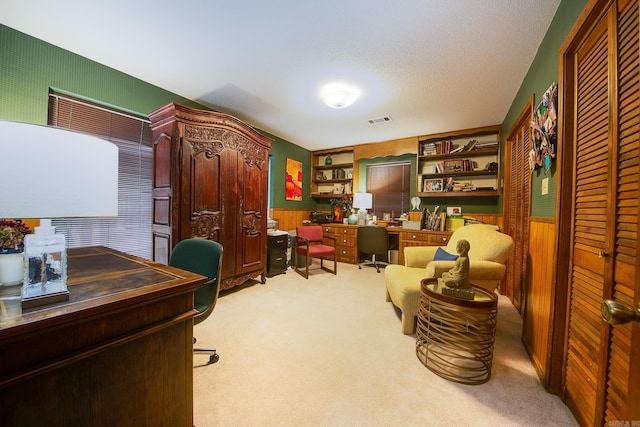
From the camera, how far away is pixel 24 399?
2.02ft

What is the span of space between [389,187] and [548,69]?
307cm

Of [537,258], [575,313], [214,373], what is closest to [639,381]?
[575,313]

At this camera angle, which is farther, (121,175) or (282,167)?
(282,167)

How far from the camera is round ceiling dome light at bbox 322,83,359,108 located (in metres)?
2.54

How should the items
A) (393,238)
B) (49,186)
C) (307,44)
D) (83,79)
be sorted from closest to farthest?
(49,186), (307,44), (83,79), (393,238)

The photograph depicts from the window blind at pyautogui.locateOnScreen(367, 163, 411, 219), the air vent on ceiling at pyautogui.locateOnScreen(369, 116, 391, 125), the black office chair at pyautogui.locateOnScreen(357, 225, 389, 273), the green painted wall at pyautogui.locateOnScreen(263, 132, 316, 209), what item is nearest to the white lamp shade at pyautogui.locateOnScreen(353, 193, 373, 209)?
the window blind at pyautogui.locateOnScreen(367, 163, 411, 219)

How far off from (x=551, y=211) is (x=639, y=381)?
131cm

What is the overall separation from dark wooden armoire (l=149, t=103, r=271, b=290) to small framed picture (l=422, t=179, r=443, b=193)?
2.95 metres

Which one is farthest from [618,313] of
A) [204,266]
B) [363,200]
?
[363,200]

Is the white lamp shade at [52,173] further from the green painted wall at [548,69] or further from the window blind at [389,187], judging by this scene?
the window blind at [389,187]

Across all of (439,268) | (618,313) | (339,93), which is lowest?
(439,268)

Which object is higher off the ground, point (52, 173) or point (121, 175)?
point (121, 175)

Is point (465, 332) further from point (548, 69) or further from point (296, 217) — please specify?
point (296, 217)

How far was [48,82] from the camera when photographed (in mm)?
1981
